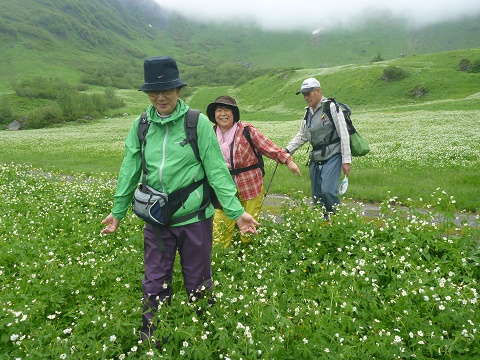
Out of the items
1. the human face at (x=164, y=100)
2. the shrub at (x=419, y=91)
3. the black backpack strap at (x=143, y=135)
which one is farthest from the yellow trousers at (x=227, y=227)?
the shrub at (x=419, y=91)

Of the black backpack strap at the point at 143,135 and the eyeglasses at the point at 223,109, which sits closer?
the black backpack strap at the point at 143,135

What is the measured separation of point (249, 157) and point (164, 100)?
2960 mm

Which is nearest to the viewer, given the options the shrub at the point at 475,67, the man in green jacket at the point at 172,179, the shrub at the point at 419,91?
the man in green jacket at the point at 172,179

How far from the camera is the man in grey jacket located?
720 centimetres

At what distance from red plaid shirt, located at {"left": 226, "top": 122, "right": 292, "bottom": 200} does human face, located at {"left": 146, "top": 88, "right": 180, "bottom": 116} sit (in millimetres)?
2537

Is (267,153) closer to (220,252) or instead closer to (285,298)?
(220,252)

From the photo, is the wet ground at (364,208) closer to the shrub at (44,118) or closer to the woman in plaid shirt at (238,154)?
the woman in plaid shirt at (238,154)

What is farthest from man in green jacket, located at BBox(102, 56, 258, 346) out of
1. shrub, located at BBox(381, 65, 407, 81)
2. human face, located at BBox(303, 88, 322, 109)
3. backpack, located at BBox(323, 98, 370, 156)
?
shrub, located at BBox(381, 65, 407, 81)

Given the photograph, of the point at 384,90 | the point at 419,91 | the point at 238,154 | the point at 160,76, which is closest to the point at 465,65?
the point at 419,91

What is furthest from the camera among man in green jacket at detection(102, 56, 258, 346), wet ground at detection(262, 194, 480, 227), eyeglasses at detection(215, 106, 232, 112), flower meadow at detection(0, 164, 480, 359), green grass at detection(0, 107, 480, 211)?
green grass at detection(0, 107, 480, 211)

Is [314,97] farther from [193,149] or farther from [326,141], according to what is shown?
[193,149]

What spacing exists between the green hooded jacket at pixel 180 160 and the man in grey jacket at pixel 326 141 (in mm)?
3346

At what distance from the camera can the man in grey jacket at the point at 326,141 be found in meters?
7.20

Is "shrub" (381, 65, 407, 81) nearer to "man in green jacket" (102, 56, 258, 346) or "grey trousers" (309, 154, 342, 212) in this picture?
"grey trousers" (309, 154, 342, 212)
